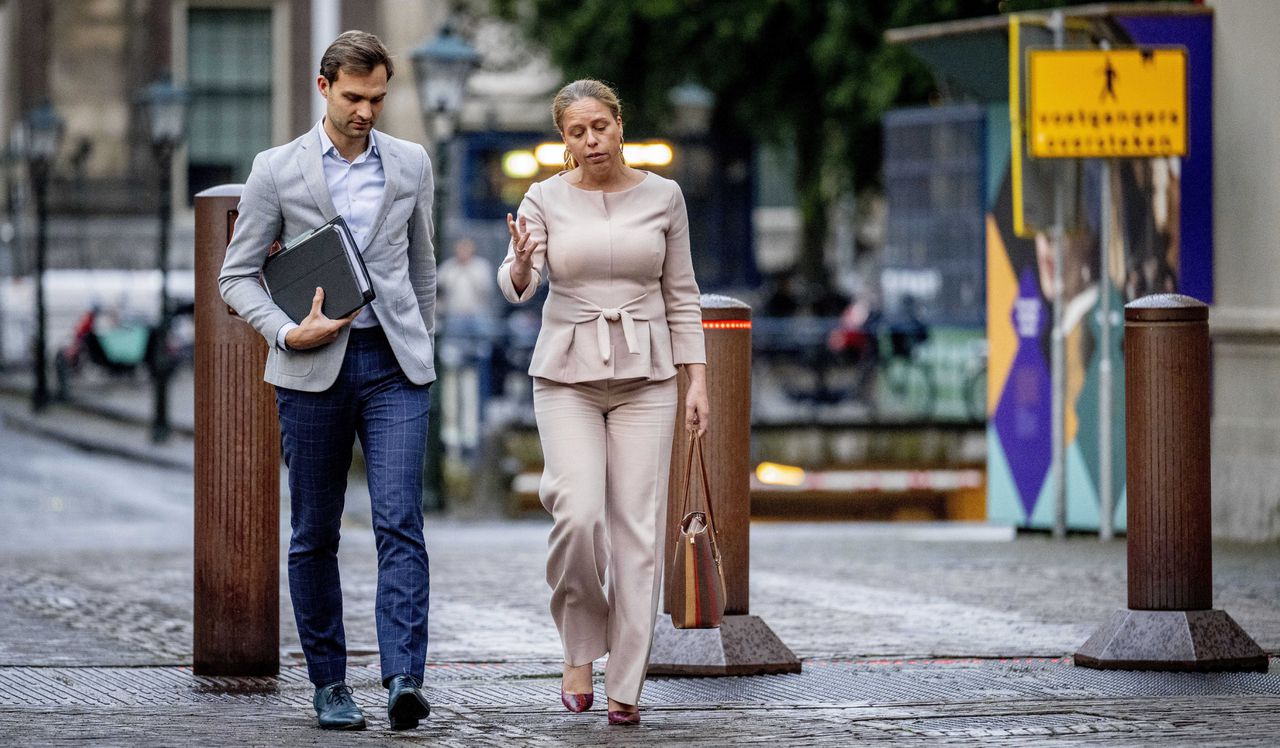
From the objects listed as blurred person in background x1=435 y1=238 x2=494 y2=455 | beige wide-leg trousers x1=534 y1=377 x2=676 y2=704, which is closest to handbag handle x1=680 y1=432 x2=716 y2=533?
beige wide-leg trousers x1=534 y1=377 x2=676 y2=704

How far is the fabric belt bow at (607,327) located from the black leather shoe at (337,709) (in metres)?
1.14

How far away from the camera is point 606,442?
6.05 metres

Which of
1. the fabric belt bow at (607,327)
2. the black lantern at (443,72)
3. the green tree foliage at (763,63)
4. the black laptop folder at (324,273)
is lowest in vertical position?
the fabric belt bow at (607,327)

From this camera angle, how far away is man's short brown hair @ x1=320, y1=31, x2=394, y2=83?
227 inches

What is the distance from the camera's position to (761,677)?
6.82 meters

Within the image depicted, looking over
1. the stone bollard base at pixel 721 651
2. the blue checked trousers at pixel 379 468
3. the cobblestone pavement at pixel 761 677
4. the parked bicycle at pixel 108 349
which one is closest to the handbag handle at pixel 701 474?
the stone bollard base at pixel 721 651

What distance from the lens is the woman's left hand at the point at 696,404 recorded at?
6.03m

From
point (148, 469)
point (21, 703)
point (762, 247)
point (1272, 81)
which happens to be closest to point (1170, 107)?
point (1272, 81)

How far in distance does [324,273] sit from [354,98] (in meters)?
0.47

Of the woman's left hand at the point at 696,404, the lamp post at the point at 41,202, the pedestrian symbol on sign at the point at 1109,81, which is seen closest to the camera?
the woman's left hand at the point at 696,404

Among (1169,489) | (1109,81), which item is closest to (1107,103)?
(1109,81)

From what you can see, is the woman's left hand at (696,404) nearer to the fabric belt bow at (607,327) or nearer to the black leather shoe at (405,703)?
the fabric belt bow at (607,327)

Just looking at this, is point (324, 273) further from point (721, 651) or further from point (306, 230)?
point (721, 651)

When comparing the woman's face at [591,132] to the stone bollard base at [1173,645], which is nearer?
the woman's face at [591,132]
